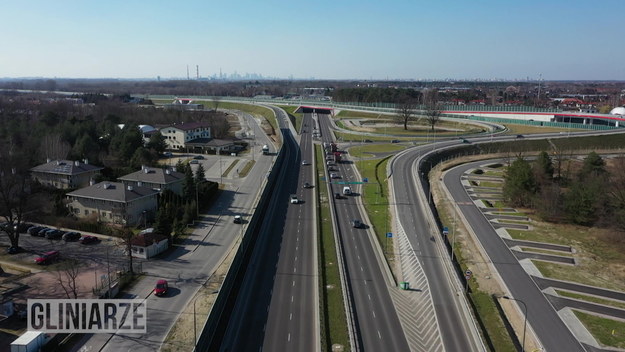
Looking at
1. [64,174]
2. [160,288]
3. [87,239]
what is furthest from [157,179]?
[160,288]

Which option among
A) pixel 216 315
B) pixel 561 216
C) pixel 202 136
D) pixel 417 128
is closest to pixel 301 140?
pixel 202 136

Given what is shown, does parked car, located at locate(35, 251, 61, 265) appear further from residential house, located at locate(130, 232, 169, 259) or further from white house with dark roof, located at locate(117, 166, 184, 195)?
white house with dark roof, located at locate(117, 166, 184, 195)

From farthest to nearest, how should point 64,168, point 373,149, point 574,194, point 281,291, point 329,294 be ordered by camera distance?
point 373,149, point 64,168, point 574,194, point 281,291, point 329,294

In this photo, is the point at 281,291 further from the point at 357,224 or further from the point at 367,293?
the point at 357,224

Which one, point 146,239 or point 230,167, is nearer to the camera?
point 146,239

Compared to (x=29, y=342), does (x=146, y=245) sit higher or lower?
higher

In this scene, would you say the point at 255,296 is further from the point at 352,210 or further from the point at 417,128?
the point at 417,128

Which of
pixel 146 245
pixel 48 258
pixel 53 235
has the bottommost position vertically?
pixel 48 258
